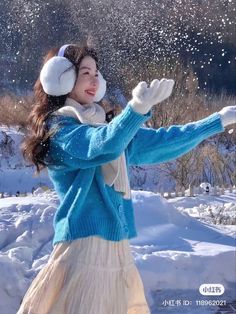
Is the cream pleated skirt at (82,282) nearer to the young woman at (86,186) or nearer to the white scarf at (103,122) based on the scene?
the young woman at (86,186)

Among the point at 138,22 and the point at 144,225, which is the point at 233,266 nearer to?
the point at 144,225

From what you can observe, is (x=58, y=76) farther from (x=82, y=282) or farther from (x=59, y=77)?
(x=82, y=282)

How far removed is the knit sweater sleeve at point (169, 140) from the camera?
178 centimetres

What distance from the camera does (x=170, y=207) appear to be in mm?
4457

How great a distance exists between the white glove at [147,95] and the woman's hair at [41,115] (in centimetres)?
25

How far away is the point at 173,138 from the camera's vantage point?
1809mm

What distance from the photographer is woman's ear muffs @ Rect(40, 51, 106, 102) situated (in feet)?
5.95

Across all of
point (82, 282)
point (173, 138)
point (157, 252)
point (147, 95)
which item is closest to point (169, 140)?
point (173, 138)

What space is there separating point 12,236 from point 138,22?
10441 mm

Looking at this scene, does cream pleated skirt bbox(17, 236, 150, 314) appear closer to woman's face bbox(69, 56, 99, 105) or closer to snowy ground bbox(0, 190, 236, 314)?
woman's face bbox(69, 56, 99, 105)

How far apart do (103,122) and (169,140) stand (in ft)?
0.50

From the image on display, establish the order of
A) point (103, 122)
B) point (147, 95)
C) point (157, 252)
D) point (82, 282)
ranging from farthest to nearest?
point (157, 252), point (103, 122), point (82, 282), point (147, 95)

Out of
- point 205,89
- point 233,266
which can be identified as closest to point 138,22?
point 205,89

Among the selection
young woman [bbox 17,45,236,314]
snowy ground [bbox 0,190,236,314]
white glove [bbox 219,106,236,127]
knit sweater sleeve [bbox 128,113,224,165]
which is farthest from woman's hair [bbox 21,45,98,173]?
snowy ground [bbox 0,190,236,314]
